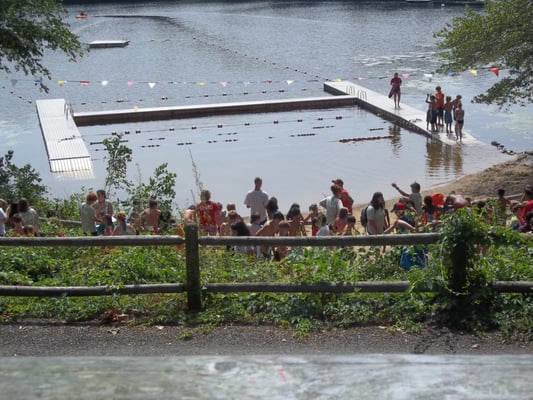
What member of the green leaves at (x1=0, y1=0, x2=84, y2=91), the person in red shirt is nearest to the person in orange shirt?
the green leaves at (x1=0, y1=0, x2=84, y2=91)

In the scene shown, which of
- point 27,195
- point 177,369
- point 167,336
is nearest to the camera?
point 177,369

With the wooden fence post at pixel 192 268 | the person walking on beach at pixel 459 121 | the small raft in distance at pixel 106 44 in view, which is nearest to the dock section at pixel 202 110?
the person walking on beach at pixel 459 121

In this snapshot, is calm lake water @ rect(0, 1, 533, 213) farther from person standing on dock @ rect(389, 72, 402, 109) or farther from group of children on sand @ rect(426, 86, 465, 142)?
person standing on dock @ rect(389, 72, 402, 109)

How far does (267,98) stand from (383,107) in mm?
6578

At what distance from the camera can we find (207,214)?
12.4m

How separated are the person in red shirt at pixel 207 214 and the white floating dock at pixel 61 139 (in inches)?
431

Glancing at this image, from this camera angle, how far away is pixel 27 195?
16.8 m

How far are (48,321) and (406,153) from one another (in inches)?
677

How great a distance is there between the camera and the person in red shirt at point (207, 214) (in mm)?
12236

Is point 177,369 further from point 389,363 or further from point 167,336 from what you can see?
point 167,336

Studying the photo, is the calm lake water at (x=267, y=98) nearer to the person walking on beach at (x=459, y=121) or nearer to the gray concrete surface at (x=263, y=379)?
the person walking on beach at (x=459, y=121)

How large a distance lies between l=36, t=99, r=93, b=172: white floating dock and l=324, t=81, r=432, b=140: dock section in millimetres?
9784

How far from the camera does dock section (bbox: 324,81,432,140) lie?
87.7ft

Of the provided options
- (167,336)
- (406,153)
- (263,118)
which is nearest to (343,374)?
(167,336)
